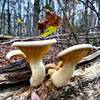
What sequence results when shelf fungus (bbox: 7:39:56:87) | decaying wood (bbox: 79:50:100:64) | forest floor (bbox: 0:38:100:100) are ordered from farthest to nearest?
decaying wood (bbox: 79:50:100:64), forest floor (bbox: 0:38:100:100), shelf fungus (bbox: 7:39:56:87)

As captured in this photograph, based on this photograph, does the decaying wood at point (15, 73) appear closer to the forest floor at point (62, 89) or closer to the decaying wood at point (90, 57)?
the forest floor at point (62, 89)

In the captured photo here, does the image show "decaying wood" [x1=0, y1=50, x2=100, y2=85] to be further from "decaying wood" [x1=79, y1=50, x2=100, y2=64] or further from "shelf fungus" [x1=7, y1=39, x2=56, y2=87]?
"decaying wood" [x1=79, y1=50, x2=100, y2=64]

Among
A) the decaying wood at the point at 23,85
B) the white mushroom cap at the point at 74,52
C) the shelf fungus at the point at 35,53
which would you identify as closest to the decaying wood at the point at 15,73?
the decaying wood at the point at 23,85

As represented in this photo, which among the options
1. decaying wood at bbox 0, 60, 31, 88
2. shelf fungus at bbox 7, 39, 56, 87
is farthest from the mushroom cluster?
decaying wood at bbox 0, 60, 31, 88

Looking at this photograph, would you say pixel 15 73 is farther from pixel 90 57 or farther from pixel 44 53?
pixel 90 57

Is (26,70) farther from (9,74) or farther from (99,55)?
(99,55)
